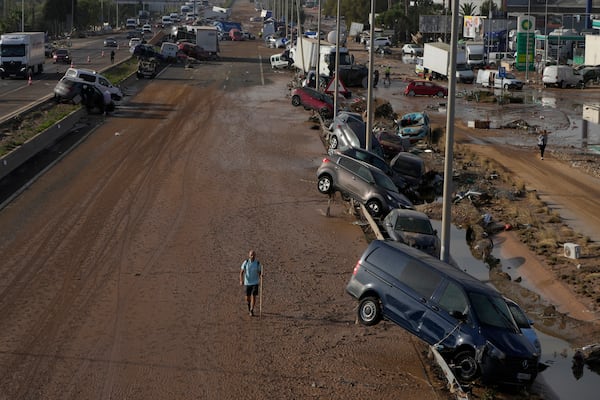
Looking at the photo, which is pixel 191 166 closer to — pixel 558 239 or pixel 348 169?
pixel 348 169

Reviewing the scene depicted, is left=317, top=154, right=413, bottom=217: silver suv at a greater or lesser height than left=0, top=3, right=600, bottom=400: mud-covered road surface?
greater

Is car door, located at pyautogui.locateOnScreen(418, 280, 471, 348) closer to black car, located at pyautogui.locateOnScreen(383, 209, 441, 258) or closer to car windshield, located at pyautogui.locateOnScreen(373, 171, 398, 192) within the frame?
black car, located at pyautogui.locateOnScreen(383, 209, 441, 258)

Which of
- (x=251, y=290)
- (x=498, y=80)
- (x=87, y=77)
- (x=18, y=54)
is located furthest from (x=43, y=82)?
(x=251, y=290)

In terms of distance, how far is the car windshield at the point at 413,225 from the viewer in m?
24.7

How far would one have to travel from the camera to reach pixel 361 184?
28891mm

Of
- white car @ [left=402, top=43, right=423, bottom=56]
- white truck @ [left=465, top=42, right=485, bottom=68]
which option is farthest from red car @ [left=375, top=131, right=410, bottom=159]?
white car @ [left=402, top=43, right=423, bottom=56]

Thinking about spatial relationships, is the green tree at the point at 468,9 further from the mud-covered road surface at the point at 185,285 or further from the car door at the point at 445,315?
the car door at the point at 445,315

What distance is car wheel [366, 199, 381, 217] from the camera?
28.1 m

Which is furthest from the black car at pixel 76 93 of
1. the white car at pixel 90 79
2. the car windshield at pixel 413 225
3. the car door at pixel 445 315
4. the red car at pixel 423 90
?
the car door at pixel 445 315

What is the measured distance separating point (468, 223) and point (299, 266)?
9064 mm

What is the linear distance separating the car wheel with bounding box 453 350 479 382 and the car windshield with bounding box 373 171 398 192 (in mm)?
12773

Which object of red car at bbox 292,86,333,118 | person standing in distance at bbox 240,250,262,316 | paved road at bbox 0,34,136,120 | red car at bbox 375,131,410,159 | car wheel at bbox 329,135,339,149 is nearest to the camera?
person standing in distance at bbox 240,250,262,316

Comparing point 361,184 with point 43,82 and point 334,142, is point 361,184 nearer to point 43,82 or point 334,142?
point 334,142

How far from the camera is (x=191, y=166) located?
35.3m
